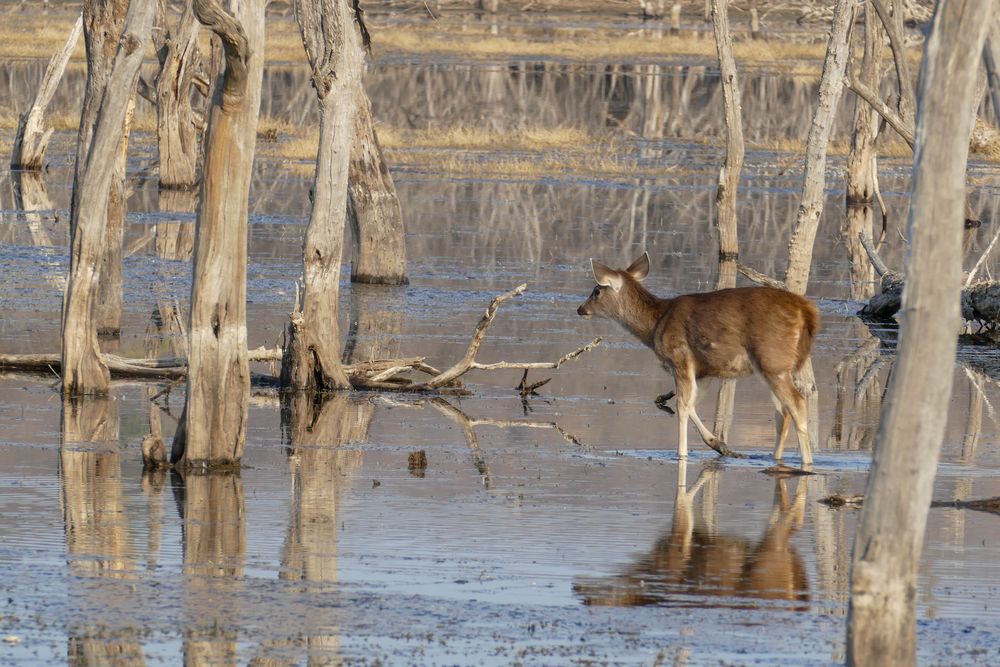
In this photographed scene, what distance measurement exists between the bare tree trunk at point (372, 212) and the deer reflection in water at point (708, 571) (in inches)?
451

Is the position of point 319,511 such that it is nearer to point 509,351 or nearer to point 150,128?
point 509,351

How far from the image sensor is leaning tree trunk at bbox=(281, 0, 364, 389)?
1611 centimetres

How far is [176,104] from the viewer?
32.4m

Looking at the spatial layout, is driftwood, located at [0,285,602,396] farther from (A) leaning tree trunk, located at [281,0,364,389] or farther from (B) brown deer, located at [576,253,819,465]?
(B) brown deer, located at [576,253,819,465]

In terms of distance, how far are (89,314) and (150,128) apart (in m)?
30.8

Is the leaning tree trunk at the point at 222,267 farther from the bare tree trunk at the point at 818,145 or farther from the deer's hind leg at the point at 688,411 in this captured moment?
the bare tree trunk at the point at 818,145

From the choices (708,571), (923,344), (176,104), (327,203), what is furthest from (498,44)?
(923,344)

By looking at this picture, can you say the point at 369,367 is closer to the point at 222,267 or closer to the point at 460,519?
the point at 222,267

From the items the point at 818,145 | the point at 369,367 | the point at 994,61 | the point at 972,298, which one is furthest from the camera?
the point at 972,298

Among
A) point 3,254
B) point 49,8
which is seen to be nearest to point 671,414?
point 3,254

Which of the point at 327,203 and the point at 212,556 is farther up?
the point at 327,203

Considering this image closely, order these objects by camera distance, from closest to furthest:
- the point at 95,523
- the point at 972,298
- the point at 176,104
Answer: the point at 95,523, the point at 972,298, the point at 176,104

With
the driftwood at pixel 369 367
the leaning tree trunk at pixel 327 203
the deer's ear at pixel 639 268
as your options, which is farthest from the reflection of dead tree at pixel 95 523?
the deer's ear at pixel 639 268

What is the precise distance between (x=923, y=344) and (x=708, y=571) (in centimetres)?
349
